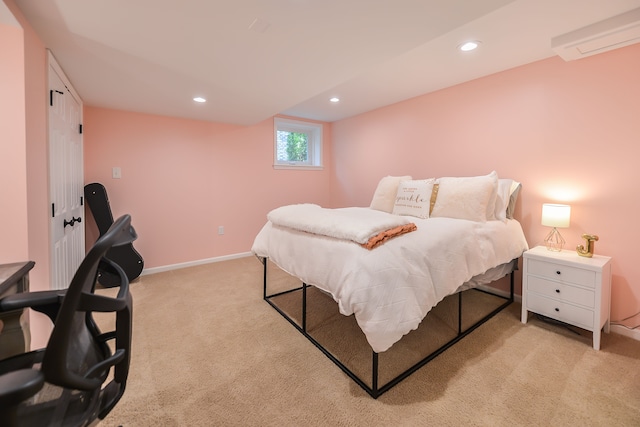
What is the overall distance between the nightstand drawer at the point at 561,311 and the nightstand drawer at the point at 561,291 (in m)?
0.04

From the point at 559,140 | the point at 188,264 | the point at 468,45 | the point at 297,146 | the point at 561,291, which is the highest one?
the point at 468,45

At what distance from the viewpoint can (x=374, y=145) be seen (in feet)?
13.2

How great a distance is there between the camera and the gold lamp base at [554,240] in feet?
7.72

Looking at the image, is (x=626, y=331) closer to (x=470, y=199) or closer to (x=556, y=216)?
(x=556, y=216)

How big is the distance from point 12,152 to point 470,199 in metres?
3.09

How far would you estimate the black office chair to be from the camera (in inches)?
21.2

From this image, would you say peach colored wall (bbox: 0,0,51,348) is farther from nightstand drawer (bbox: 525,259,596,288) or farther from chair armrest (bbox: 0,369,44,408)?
nightstand drawer (bbox: 525,259,596,288)

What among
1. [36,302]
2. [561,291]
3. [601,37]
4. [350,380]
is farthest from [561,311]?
[36,302]

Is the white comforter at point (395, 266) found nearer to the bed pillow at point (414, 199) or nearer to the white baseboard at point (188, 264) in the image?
the bed pillow at point (414, 199)

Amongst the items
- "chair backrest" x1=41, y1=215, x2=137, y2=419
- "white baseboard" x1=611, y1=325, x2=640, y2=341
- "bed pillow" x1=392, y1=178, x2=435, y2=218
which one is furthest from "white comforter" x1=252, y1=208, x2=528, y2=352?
"chair backrest" x1=41, y1=215, x2=137, y2=419

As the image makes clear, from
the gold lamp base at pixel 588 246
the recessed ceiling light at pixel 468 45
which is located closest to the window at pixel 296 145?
the recessed ceiling light at pixel 468 45

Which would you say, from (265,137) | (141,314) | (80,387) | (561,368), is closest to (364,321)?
(80,387)

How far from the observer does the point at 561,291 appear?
2021 mm

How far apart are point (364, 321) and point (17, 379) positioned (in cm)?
122
